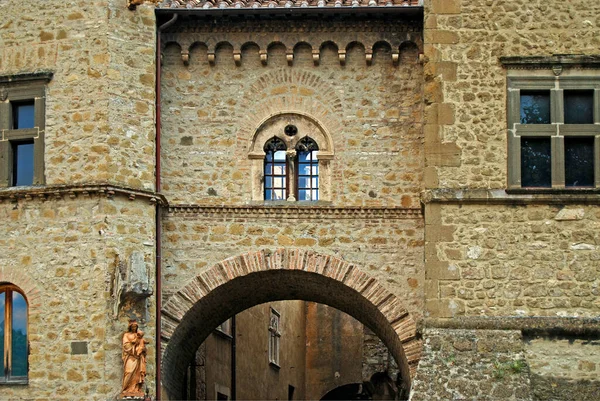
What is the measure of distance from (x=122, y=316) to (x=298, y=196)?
3.65 m

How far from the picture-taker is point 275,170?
23.8 meters

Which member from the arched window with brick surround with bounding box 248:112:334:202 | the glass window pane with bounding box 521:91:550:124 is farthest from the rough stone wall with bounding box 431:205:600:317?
the arched window with brick surround with bounding box 248:112:334:202

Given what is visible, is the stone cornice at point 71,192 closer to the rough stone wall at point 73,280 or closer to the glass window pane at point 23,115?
the rough stone wall at point 73,280

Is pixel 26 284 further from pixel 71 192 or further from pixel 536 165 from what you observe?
pixel 536 165

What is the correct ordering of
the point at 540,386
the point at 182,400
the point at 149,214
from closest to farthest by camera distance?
the point at 540,386, the point at 149,214, the point at 182,400

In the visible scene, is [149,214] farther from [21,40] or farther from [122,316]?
[21,40]

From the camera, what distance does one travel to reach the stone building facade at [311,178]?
21.8 metres

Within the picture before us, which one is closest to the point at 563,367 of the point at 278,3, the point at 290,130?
the point at 290,130

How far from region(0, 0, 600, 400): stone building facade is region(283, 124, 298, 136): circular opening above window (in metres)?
0.05

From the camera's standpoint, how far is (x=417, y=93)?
2364 cm

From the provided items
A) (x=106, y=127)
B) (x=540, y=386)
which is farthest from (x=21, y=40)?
(x=540, y=386)

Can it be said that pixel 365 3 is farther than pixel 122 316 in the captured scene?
Yes

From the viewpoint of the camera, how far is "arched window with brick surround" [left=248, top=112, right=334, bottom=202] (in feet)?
77.5

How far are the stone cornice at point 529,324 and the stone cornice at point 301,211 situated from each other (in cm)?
231
